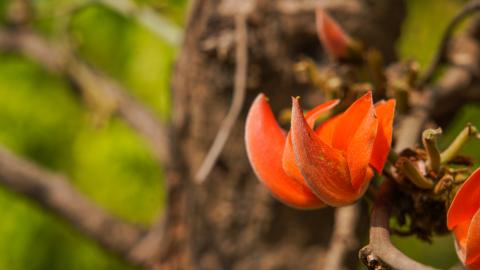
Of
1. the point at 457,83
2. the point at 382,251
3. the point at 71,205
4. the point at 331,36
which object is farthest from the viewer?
the point at 71,205

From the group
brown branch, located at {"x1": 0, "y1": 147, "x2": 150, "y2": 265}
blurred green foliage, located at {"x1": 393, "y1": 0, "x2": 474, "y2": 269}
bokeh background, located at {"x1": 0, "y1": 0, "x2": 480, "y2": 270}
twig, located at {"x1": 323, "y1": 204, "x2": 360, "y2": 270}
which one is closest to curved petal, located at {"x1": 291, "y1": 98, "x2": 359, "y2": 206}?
twig, located at {"x1": 323, "y1": 204, "x2": 360, "y2": 270}

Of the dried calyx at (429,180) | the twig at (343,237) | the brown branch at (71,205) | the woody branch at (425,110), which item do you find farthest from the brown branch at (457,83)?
the brown branch at (71,205)

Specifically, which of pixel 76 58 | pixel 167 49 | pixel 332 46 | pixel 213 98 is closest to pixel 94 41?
pixel 167 49

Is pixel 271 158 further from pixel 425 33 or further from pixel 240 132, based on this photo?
pixel 425 33

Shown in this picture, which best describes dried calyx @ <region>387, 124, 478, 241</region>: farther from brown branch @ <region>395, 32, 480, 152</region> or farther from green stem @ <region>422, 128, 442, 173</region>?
brown branch @ <region>395, 32, 480, 152</region>

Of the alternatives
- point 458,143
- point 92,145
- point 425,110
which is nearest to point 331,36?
point 425,110
